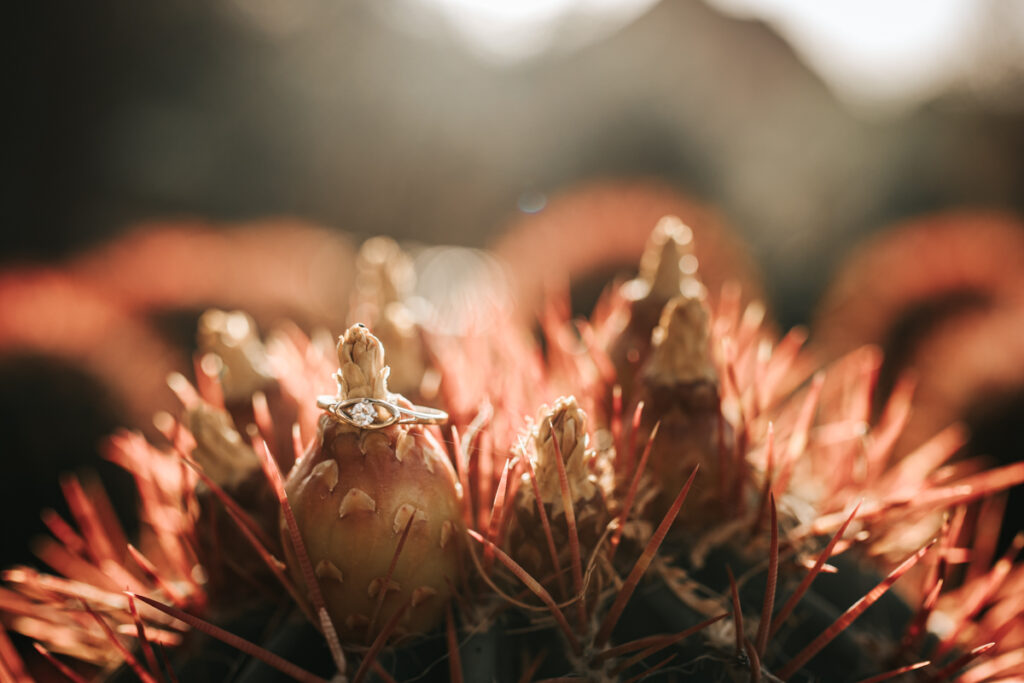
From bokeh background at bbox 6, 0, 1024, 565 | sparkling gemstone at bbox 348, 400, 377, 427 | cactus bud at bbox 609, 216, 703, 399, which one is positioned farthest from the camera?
bokeh background at bbox 6, 0, 1024, 565

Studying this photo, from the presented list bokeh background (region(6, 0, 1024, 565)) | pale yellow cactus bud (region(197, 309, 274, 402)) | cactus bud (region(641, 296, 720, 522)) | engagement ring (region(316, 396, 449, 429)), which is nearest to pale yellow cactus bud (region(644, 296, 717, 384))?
cactus bud (region(641, 296, 720, 522))

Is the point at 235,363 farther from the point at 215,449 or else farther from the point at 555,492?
the point at 555,492

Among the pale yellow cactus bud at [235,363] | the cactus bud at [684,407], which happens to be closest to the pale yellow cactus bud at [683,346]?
the cactus bud at [684,407]

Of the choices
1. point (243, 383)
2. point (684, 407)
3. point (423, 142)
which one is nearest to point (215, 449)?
point (243, 383)

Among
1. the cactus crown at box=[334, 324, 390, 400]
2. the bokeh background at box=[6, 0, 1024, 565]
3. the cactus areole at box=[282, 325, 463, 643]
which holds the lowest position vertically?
the cactus areole at box=[282, 325, 463, 643]

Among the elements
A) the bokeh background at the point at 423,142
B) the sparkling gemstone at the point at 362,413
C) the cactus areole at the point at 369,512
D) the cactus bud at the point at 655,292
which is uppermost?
the bokeh background at the point at 423,142

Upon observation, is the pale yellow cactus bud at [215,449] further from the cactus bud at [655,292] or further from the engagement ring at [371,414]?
the cactus bud at [655,292]

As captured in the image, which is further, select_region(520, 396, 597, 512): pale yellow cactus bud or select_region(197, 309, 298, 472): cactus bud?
select_region(197, 309, 298, 472): cactus bud

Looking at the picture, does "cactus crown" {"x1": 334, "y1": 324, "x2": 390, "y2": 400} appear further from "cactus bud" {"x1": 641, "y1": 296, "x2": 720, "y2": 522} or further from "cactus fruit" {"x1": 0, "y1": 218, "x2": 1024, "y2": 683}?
"cactus bud" {"x1": 641, "y1": 296, "x2": 720, "y2": 522}
